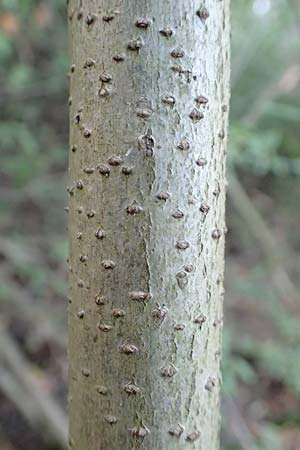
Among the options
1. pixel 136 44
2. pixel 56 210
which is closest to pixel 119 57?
pixel 136 44

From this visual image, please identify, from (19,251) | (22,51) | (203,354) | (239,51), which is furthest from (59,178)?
(203,354)

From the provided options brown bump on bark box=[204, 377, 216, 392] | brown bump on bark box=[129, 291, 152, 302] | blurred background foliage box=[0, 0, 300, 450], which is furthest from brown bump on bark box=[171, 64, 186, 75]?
blurred background foliage box=[0, 0, 300, 450]


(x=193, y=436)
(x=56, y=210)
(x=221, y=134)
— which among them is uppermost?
(x=221, y=134)

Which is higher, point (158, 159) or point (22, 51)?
point (22, 51)

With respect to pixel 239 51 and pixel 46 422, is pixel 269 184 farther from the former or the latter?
pixel 46 422

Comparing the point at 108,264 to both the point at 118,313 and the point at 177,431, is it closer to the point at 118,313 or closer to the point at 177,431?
the point at 118,313

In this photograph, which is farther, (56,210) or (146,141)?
(56,210)
